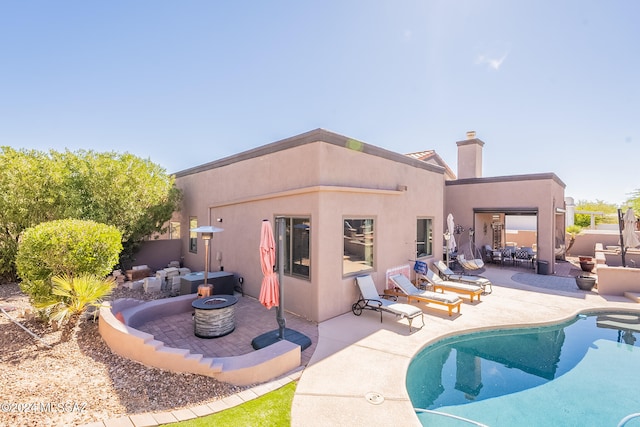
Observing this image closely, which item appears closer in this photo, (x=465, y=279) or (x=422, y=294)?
(x=422, y=294)

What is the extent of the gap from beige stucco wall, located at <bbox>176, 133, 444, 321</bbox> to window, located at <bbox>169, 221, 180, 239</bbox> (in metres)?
3.85

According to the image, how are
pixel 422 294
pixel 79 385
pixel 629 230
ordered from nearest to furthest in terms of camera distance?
pixel 79 385 < pixel 422 294 < pixel 629 230

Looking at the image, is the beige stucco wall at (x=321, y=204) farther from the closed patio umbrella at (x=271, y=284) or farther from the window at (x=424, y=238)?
the closed patio umbrella at (x=271, y=284)

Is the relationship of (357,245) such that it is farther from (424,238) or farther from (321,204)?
(424,238)

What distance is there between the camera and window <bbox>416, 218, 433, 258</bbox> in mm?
12727

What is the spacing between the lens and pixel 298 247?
8.95 meters

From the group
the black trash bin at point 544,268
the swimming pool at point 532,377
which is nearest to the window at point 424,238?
the swimming pool at point 532,377

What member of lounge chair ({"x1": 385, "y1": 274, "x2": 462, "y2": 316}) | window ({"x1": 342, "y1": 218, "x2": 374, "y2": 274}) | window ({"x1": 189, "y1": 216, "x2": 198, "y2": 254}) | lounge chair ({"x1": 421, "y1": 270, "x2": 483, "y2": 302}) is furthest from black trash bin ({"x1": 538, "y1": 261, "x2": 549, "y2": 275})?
window ({"x1": 189, "y1": 216, "x2": 198, "y2": 254})

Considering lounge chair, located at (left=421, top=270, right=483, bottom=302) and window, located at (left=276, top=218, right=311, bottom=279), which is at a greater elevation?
window, located at (left=276, top=218, right=311, bottom=279)

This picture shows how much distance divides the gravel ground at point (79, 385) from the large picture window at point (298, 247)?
4.14m

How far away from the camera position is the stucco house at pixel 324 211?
8.40m

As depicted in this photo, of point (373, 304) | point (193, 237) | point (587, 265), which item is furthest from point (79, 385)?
point (587, 265)

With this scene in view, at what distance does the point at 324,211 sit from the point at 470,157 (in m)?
15.7

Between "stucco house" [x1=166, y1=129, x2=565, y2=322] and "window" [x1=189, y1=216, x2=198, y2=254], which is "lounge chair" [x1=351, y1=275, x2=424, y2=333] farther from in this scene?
"window" [x1=189, y1=216, x2=198, y2=254]
